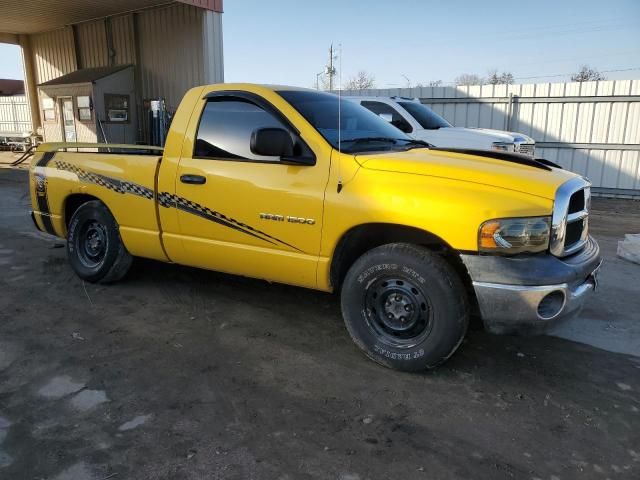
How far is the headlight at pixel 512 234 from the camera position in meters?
3.18

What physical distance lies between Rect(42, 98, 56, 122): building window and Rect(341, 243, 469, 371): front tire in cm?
1735

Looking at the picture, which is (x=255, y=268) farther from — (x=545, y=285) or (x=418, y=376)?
(x=545, y=285)

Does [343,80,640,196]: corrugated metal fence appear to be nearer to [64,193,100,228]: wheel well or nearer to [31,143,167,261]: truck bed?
[31,143,167,261]: truck bed

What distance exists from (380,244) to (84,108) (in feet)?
50.2

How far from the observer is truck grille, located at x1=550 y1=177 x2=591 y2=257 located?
328 cm

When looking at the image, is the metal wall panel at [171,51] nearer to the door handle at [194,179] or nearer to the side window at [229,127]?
the side window at [229,127]

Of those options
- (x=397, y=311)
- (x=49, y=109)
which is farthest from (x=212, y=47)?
(x=397, y=311)

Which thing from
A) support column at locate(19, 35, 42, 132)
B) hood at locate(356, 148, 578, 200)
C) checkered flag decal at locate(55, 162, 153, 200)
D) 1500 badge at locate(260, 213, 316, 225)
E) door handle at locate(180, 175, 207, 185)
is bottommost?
1500 badge at locate(260, 213, 316, 225)

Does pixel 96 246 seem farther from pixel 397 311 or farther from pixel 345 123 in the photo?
pixel 397 311

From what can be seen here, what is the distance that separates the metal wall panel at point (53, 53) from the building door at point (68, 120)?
7.54ft

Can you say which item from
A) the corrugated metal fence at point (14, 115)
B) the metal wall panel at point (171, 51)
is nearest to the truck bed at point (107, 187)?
the metal wall panel at point (171, 51)

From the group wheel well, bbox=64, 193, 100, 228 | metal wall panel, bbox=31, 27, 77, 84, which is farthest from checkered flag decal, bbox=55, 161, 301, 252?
metal wall panel, bbox=31, 27, 77, 84

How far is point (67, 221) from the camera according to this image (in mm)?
5664

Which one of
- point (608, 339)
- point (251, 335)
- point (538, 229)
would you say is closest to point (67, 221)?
point (251, 335)
